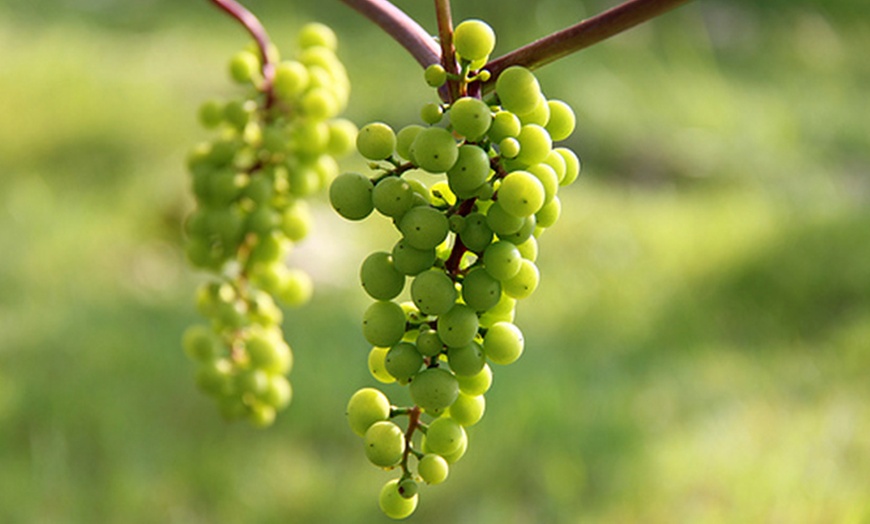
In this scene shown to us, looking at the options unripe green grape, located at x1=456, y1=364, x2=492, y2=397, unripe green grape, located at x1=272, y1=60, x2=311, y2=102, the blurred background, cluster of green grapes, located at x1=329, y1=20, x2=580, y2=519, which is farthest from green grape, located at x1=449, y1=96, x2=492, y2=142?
the blurred background

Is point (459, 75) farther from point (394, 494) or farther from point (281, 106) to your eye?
point (281, 106)

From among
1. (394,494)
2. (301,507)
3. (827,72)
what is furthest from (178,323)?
(827,72)

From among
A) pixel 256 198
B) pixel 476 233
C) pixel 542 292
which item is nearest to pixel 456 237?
pixel 476 233

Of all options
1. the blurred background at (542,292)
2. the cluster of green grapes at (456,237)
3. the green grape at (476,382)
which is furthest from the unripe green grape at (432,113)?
the blurred background at (542,292)

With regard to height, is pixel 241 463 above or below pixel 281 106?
below

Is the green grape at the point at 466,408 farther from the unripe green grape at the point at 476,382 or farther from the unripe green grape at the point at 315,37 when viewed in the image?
the unripe green grape at the point at 315,37

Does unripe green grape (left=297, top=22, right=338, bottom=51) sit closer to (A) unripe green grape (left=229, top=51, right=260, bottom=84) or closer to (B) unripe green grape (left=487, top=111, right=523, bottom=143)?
(A) unripe green grape (left=229, top=51, right=260, bottom=84)

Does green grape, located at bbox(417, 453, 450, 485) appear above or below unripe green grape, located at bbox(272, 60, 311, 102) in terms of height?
below

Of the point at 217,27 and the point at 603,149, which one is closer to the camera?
the point at 603,149
